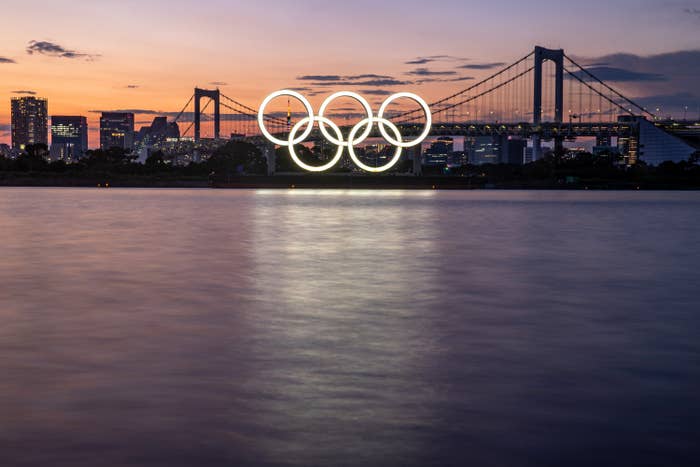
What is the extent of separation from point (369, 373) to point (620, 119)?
14383cm

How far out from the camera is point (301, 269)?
17.9 m

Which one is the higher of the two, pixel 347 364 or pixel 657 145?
pixel 657 145

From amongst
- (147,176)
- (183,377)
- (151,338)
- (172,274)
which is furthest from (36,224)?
(147,176)

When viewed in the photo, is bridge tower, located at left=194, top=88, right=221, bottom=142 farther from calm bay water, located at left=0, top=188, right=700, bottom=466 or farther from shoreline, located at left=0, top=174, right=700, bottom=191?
calm bay water, located at left=0, top=188, right=700, bottom=466

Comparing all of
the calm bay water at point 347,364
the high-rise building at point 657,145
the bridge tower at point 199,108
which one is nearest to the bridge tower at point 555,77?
the high-rise building at point 657,145

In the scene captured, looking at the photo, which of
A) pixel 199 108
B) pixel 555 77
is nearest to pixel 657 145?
pixel 555 77

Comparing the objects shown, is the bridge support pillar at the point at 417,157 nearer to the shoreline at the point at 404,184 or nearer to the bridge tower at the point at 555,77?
the shoreline at the point at 404,184

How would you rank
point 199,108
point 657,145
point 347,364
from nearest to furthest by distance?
point 347,364
point 657,145
point 199,108

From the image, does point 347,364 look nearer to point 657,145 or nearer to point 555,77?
point 555,77

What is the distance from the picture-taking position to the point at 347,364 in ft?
25.8

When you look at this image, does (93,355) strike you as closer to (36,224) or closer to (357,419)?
(357,419)

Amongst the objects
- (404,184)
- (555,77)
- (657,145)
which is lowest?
(404,184)

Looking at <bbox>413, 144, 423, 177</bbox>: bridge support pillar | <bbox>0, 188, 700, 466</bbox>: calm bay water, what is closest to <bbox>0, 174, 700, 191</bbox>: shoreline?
<bbox>413, 144, 423, 177</bbox>: bridge support pillar

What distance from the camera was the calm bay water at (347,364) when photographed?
17.5 ft
